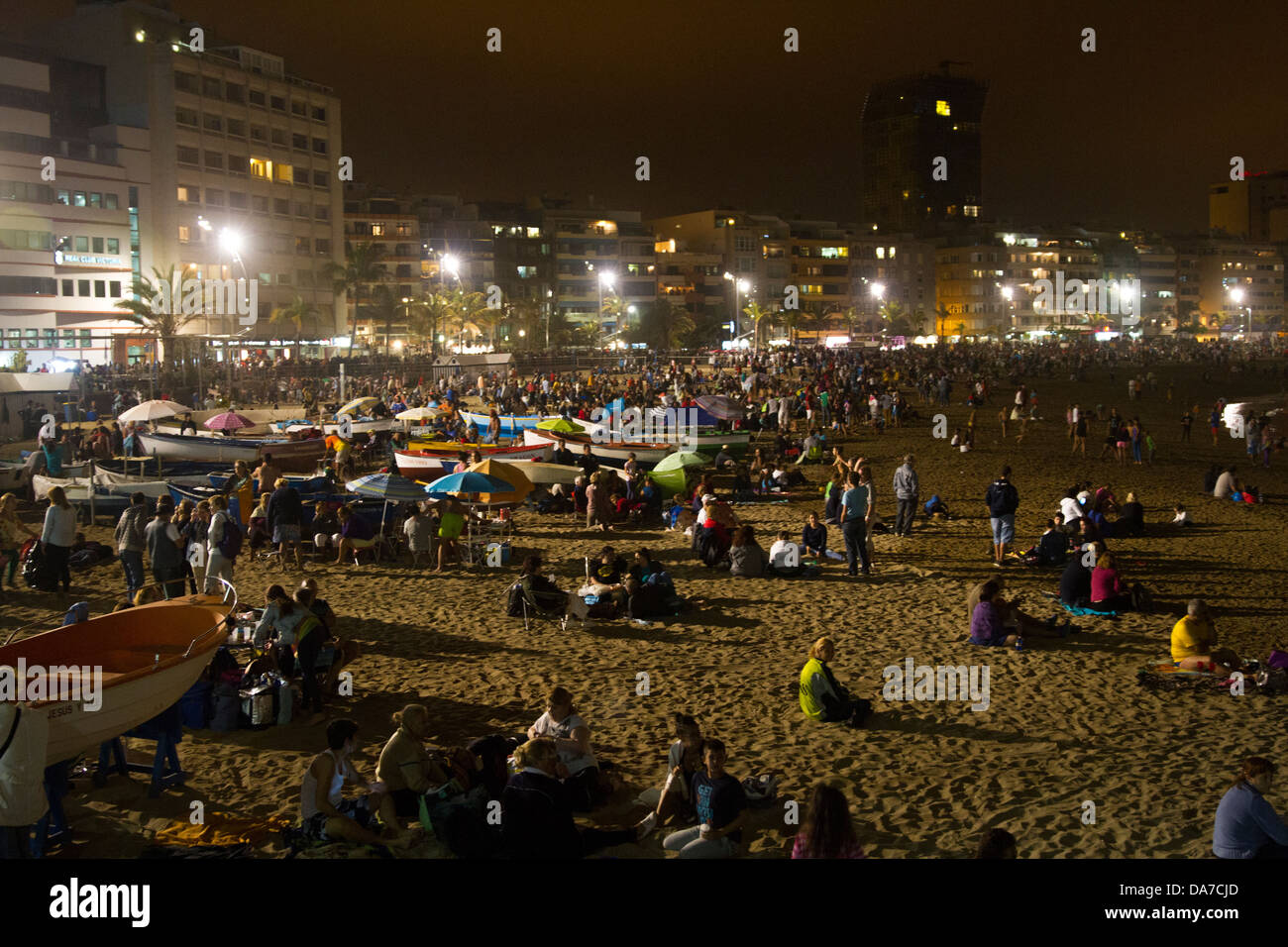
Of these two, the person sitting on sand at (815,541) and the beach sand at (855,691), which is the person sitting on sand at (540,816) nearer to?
the beach sand at (855,691)

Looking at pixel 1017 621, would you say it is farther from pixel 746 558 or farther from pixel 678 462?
pixel 678 462

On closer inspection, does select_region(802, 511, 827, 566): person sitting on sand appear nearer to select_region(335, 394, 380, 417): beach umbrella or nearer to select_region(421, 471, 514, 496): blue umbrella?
select_region(421, 471, 514, 496): blue umbrella

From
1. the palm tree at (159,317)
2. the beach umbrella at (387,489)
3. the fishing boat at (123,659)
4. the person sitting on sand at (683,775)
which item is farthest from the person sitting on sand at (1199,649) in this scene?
the palm tree at (159,317)

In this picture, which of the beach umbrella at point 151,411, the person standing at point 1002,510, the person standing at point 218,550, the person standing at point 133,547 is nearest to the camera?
the person standing at point 218,550

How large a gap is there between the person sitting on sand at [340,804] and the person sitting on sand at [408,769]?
0.13 metres

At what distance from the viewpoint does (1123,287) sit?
144250mm

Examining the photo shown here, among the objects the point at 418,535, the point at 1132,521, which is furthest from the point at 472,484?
the point at 1132,521

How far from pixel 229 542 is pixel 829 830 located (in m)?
10.5

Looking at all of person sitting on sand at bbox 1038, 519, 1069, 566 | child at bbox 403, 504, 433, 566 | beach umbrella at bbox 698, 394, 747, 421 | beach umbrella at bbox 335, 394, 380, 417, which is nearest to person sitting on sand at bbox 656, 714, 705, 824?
child at bbox 403, 504, 433, 566

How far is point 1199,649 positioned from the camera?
1046cm

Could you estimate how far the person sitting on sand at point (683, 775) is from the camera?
727 cm

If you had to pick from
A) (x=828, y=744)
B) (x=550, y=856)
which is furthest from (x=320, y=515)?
(x=550, y=856)
